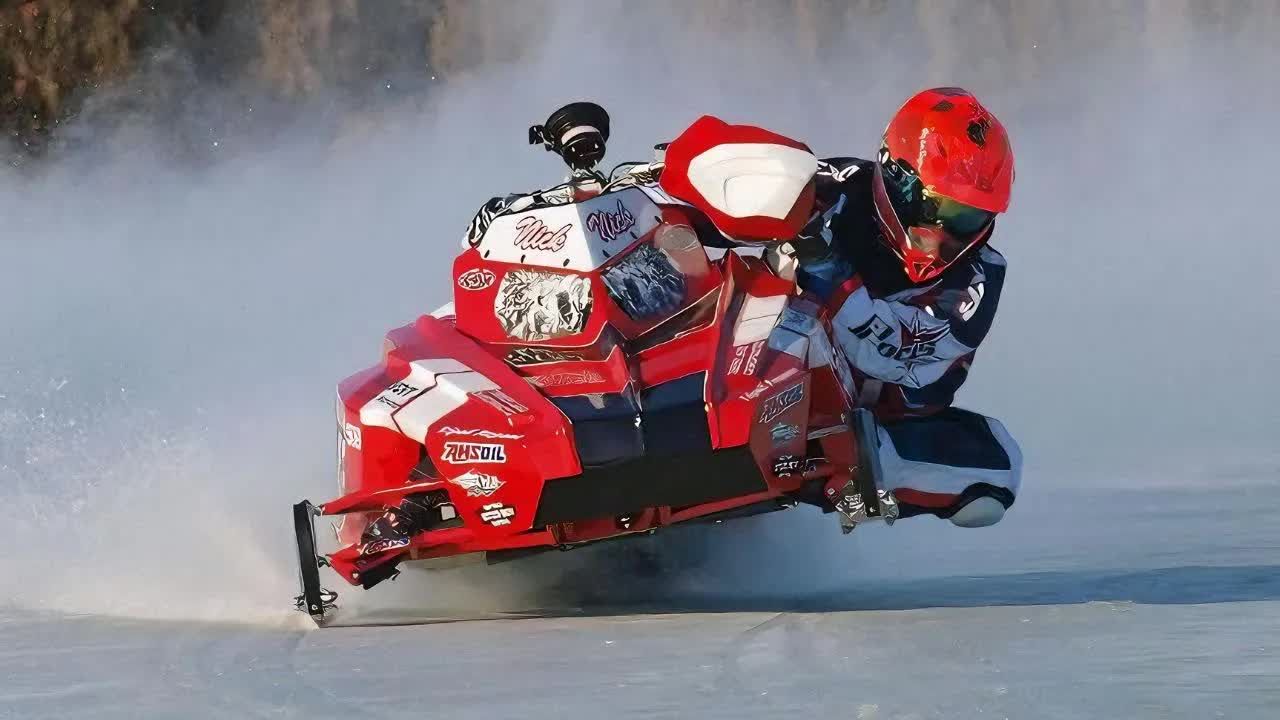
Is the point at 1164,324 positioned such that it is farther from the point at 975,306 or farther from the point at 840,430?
the point at 840,430

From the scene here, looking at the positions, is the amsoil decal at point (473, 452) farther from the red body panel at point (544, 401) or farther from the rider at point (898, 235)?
the rider at point (898, 235)

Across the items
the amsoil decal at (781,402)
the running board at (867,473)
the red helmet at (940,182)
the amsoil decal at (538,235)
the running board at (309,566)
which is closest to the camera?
the amsoil decal at (781,402)

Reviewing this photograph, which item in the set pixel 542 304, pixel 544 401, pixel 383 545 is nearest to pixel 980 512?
pixel 542 304

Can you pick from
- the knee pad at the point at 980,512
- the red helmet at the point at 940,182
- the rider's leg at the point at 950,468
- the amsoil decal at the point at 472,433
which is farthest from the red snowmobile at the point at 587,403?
the knee pad at the point at 980,512

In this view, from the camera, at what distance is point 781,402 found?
789 centimetres

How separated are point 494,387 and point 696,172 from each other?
1.74 metres

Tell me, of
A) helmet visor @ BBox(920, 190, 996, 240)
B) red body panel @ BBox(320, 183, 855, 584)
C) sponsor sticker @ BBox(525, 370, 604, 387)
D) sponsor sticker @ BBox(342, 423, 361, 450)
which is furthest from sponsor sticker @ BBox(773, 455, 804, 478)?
helmet visor @ BBox(920, 190, 996, 240)

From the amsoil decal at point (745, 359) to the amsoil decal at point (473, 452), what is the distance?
36.8 inches

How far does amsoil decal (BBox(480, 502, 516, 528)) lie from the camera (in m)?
7.57

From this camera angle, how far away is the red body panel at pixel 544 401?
24.9 feet

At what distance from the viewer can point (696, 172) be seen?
29.9 feet

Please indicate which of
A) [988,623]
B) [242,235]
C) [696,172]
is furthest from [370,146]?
[988,623]

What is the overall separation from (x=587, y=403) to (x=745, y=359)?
688mm

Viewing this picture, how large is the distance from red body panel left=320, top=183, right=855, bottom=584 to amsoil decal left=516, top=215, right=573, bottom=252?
11cm
